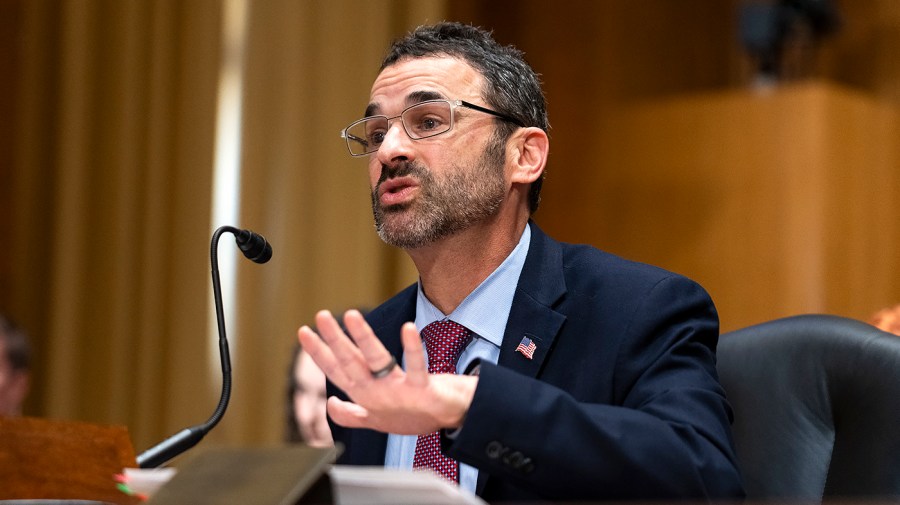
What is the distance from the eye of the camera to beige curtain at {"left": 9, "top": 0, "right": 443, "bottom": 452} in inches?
168

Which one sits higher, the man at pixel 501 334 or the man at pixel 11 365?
the man at pixel 501 334

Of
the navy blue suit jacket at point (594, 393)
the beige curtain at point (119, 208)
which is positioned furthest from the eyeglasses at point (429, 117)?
the beige curtain at point (119, 208)

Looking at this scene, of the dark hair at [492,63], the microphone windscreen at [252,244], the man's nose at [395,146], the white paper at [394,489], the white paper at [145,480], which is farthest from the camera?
the dark hair at [492,63]

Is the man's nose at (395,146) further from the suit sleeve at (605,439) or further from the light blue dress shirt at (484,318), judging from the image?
the suit sleeve at (605,439)

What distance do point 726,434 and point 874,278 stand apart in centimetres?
319

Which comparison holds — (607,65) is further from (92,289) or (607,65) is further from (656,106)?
(92,289)

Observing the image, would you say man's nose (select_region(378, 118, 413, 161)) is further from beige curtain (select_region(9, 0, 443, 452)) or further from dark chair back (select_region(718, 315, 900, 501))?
beige curtain (select_region(9, 0, 443, 452))

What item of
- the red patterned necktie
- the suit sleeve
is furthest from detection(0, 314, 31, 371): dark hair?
the suit sleeve

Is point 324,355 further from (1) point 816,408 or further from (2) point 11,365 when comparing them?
(2) point 11,365

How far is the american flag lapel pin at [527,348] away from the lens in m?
1.82

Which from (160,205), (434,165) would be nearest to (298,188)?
(160,205)

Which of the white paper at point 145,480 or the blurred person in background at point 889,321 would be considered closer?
the white paper at point 145,480

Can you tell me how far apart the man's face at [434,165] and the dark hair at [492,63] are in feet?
0.08

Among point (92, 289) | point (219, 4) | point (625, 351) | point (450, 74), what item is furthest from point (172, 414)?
point (625, 351)
